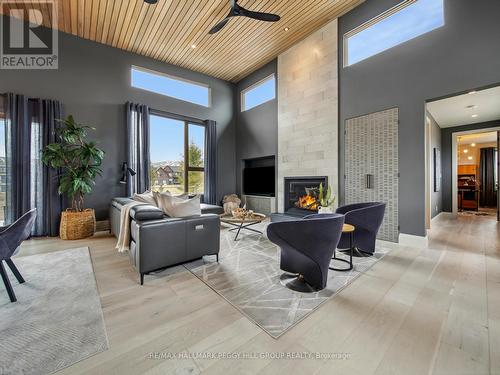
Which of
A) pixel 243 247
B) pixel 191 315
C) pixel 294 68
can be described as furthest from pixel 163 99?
pixel 191 315

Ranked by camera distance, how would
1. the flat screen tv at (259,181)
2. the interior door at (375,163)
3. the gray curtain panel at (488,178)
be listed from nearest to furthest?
the interior door at (375,163) < the flat screen tv at (259,181) < the gray curtain panel at (488,178)

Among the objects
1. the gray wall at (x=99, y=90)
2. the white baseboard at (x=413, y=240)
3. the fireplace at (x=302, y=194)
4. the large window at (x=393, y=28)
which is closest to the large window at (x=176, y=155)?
the gray wall at (x=99, y=90)

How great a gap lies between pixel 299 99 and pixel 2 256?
17.4 feet

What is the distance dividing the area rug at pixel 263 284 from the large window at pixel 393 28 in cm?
348

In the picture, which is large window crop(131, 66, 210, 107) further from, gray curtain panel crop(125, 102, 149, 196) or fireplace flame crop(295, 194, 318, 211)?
fireplace flame crop(295, 194, 318, 211)

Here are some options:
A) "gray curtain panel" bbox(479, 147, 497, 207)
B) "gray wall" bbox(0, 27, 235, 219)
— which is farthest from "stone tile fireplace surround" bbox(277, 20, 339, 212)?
"gray curtain panel" bbox(479, 147, 497, 207)

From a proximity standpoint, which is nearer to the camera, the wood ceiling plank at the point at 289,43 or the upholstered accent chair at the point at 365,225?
the upholstered accent chair at the point at 365,225

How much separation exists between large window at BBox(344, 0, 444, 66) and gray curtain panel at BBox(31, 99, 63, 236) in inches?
230

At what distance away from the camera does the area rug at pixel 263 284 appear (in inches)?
67.1

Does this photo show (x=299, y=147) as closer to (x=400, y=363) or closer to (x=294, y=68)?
(x=294, y=68)

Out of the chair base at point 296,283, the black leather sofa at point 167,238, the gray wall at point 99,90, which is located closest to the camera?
the chair base at point 296,283

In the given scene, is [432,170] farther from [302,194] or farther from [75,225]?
[75,225]

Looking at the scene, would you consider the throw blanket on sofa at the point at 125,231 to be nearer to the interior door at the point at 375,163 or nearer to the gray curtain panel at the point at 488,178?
the interior door at the point at 375,163

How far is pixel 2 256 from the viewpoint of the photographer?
6.05 ft
